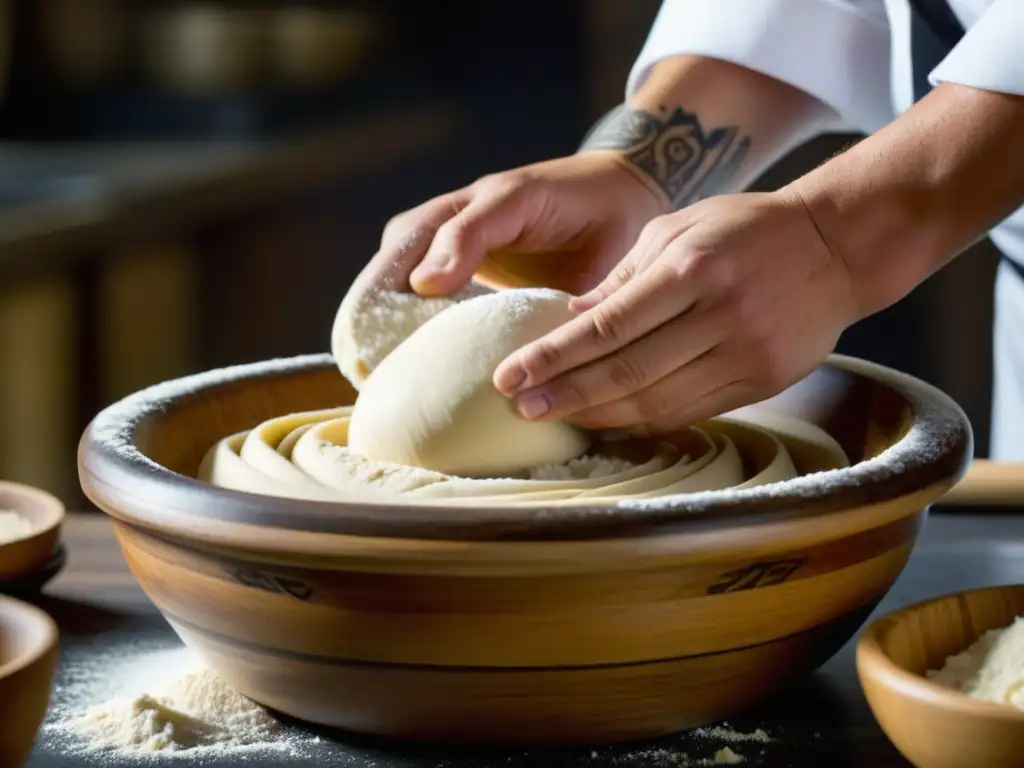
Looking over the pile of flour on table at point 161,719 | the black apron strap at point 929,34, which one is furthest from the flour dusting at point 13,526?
the black apron strap at point 929,34

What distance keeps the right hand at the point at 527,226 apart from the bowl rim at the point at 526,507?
287 mm

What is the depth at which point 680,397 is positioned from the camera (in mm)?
855

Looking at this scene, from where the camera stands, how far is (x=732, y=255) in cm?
84

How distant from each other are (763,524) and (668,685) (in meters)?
0.11

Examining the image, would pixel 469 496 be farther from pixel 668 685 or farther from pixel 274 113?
pixel 274 113

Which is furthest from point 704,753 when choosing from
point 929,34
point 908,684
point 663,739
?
point 929,34

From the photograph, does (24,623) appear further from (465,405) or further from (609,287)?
(609,287)

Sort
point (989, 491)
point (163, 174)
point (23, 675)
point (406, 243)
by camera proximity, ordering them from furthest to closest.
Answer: point (163, 174) → point (989, 491) → point (406, 243) → point (23, 675)

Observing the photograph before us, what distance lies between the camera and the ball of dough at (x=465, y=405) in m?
0.85

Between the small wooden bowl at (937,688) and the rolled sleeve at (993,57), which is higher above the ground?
the rolled sleeve at (993,57)

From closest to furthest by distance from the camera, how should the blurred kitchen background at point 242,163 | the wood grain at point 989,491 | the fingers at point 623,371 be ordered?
the fingers at point 623,371 < the wood grain at point 989,491 < the blurred kitchen background at point 242,163

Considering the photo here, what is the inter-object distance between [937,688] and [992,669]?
7 centimetres

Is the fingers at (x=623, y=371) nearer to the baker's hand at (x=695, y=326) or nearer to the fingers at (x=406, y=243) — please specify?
the baker's hand at (x=695, y=326)

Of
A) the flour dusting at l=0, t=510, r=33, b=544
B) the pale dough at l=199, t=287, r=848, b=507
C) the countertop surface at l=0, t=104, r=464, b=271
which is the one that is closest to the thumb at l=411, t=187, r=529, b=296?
the pale dough at l=199, t=287, r=848, b=507
